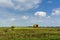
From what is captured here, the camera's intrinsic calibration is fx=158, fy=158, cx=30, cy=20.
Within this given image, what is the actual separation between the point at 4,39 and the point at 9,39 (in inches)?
35.9

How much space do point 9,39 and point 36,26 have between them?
27.5m

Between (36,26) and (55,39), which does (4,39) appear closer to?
(55,39)

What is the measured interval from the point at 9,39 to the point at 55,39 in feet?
27.0

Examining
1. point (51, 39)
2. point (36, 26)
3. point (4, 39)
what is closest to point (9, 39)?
point (4, 39)

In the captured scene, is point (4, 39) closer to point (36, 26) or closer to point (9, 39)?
point (9, 39)

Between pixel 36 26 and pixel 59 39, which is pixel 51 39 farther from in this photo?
pixel 36 26

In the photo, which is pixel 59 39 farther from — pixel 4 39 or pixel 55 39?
pixel 4 39

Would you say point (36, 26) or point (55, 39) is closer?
point (55, 39)

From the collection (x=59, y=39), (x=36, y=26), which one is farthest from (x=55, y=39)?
(x=36, y=26)

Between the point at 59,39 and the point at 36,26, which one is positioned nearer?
the point at 59,39

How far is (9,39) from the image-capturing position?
28.5m

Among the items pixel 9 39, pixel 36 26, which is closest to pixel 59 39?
pixel 9 39

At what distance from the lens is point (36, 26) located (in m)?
55.4

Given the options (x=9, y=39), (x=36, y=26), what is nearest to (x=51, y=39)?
(x=9, y=39)
